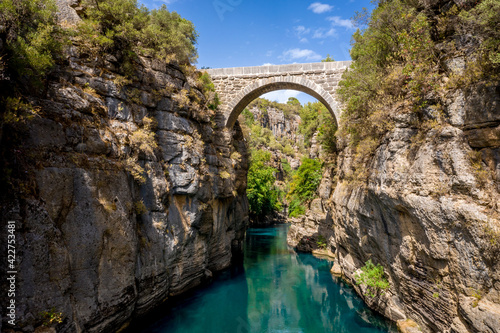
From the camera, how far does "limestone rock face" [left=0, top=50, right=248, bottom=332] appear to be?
4926 mm

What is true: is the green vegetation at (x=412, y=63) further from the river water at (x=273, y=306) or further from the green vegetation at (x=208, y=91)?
the green vegetation at (x=208, y=91)

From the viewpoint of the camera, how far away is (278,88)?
14766mm

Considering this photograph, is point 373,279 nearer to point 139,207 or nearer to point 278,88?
point 139,207

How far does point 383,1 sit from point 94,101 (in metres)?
9.34

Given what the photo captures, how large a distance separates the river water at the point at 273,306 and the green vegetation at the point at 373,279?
91 cm

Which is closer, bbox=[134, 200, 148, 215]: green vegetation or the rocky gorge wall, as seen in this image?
the rocky gorge wall

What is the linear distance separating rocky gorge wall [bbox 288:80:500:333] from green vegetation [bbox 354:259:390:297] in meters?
0.22

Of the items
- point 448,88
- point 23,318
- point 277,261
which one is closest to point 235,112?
point 277,261

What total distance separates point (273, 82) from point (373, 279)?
33.2 ft

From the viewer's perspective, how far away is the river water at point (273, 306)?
8.84m

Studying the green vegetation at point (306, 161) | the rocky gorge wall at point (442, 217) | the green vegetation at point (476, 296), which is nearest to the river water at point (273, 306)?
the rocky gorge wall at point (442, 217)

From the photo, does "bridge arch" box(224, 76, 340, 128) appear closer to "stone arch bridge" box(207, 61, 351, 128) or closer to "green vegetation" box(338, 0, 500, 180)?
"stone arch bridge" box(207, 61, 351, 128)

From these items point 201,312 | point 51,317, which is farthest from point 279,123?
point 51,317

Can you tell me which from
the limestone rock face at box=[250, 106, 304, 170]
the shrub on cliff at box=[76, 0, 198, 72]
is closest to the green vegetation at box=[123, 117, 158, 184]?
the shrub on cliff at box=[76, 0, 198, 72]
